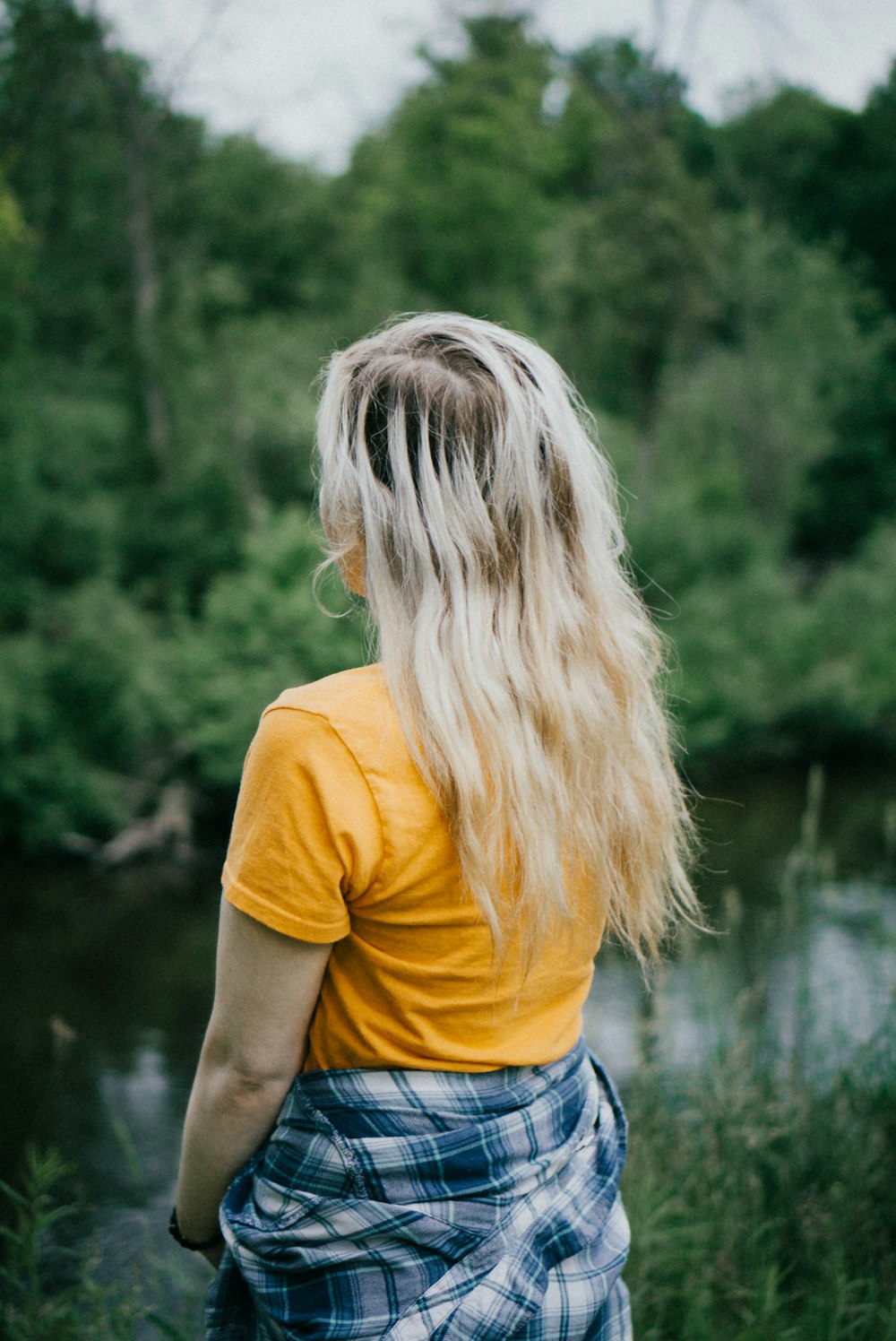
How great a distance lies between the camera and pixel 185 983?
6.67m

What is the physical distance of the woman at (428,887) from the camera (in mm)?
989

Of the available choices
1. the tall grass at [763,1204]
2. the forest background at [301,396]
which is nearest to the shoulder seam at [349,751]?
the tall grass at [763,1204]

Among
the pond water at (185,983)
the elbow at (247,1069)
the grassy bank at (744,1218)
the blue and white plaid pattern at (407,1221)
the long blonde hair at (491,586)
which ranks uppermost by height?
the long blonde hair at (491,586)

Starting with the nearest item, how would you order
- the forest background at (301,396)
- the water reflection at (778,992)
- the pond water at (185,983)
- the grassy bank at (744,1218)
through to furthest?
the grassy bank at (744,1218)
the water reflection at (778,992)
the pond water at (185,983)
the forest background at (301,396)

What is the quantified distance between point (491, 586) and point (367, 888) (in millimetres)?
307

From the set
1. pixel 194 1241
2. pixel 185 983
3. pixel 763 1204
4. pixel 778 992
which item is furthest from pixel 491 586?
pixel 185 983

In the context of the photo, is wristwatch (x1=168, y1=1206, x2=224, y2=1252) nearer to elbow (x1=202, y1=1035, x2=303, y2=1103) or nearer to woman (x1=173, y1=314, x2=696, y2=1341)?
woman (x1=173, y1=314, x2=696, y2=1341)

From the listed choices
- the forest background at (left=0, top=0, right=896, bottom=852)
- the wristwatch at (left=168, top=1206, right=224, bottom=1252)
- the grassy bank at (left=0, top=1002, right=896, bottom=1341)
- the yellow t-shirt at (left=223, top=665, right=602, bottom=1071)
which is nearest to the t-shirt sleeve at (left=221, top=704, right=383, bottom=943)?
the yellow t-shirt at (left=223, top=665, right=602, bottom=1071)

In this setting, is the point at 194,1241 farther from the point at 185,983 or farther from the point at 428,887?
the point at 185,983

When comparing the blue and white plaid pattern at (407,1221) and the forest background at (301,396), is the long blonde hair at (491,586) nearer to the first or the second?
Answer: the blue and white plaid pattern at (407,1221)

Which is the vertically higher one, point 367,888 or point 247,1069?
point 367,888

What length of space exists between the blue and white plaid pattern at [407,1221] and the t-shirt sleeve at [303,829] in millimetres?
194

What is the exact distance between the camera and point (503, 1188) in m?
1.07

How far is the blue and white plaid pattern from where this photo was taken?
3.34ft
